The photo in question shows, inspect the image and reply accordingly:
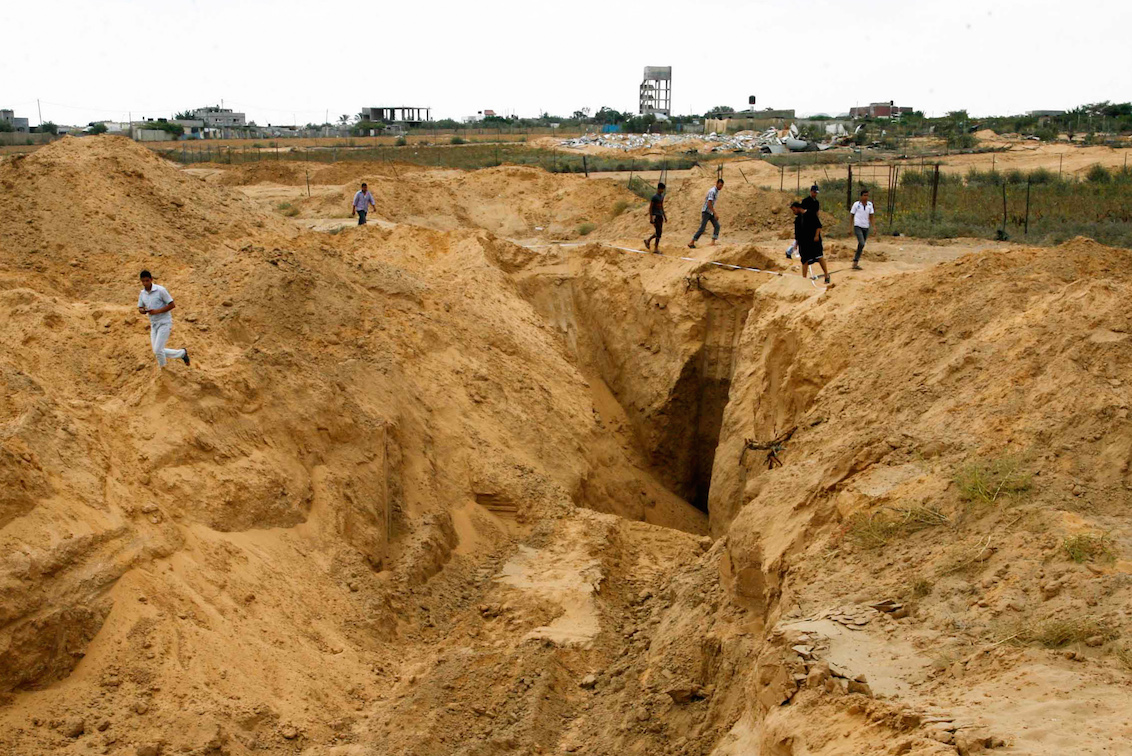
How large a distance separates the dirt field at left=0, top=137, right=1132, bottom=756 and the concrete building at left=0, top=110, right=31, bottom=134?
1880 inches

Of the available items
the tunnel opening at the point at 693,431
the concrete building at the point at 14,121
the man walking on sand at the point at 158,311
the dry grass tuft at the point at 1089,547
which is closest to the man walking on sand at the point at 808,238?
the tunnel opening at the point at 693,431

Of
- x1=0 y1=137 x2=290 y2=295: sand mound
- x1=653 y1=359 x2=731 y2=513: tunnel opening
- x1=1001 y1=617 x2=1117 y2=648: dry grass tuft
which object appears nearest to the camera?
x1=1001 y1=617 x2=1117 y2=648: dry grass tuft

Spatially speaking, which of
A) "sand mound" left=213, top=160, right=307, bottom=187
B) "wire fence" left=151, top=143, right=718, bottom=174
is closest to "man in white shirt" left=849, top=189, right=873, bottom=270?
"sand mound" left=213, top=160, right=307, bottom=187

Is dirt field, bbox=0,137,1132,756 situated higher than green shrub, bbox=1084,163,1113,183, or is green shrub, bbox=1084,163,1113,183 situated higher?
green shrub, bbox=1084,163,1113,183

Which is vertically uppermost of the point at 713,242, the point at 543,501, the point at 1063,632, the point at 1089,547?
the point at 713,242

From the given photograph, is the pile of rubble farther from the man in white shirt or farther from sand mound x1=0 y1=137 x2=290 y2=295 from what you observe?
the man in white shirt

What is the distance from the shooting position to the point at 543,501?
1454cm

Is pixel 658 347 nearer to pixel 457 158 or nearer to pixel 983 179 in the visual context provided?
pixel 983 179

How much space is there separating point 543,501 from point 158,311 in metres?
5.51

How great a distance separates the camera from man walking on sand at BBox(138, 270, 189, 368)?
11656 millimetres

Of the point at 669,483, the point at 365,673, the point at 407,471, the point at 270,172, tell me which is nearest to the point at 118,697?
the point at 365,673

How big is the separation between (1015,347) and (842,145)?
4235 centimetres

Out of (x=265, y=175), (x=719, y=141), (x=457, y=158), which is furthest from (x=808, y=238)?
(x=719, y=141)

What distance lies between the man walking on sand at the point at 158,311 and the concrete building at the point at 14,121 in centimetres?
5331
